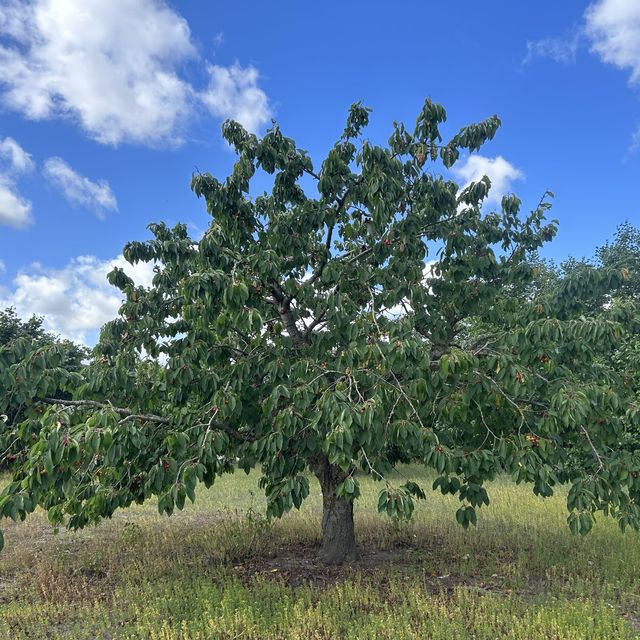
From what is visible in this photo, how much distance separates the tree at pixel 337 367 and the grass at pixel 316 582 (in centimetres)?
101

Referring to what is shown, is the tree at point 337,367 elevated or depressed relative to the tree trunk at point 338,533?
elevated

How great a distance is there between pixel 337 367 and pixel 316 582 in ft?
9.66

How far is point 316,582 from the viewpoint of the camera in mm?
6309

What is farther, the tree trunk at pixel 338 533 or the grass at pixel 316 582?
the tree trunk at pixel 338 533

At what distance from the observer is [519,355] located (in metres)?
5.01

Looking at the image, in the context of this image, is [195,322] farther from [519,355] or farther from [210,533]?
[210,533]

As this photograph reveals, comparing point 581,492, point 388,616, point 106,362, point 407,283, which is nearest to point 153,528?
point 106,362

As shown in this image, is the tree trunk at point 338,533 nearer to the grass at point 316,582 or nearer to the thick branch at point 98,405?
the grass at point 316,582

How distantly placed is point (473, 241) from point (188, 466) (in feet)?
13.9

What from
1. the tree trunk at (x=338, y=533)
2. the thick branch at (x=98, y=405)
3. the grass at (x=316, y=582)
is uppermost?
the thick branch at (x=98, y=405)

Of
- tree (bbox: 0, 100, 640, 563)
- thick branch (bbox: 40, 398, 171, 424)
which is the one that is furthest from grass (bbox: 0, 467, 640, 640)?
thick branch (bbox: 40, 398, 171, 424)

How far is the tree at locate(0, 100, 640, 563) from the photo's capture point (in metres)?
4.28

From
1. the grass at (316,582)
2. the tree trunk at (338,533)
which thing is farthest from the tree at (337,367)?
the grass at (316,582)

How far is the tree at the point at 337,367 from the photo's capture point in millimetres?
4277
